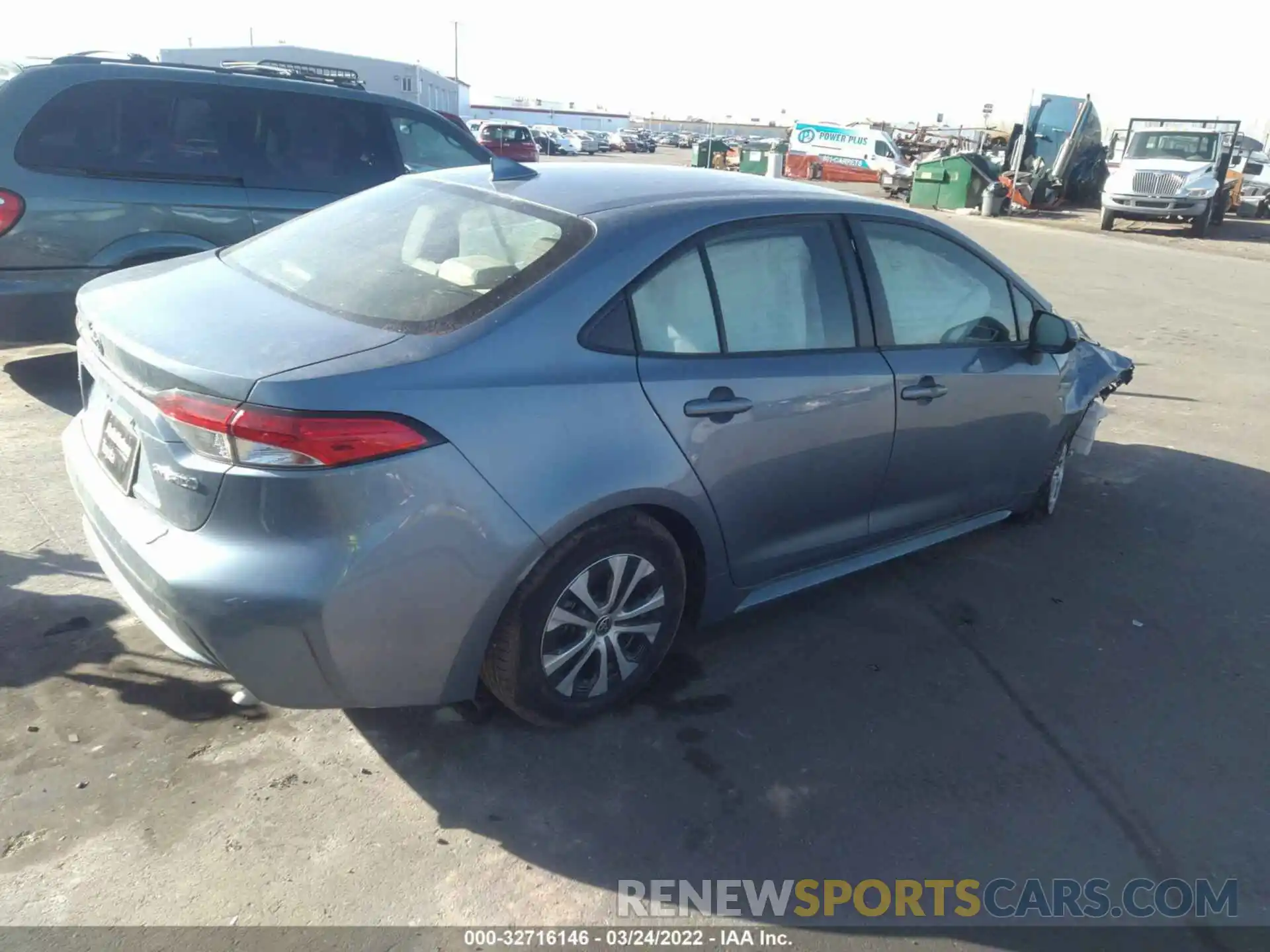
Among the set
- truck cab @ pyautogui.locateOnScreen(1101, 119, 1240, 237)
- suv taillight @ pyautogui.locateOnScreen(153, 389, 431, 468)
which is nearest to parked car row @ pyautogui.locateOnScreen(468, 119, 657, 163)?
truck cab @ pyautogui.locateOnScreen(1101, 119, 1240, 237)

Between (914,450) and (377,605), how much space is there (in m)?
2.29

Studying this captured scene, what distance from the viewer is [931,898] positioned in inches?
102

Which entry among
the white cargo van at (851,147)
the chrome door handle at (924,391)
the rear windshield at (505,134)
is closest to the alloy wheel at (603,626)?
the chrome door handle at (924,391)

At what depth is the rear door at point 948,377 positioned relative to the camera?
375 centimetres

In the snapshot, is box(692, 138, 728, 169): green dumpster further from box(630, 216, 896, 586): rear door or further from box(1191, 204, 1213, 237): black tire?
box(630, 216, 896, 586): rear door

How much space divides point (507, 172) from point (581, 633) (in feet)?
5.78

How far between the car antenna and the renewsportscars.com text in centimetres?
245

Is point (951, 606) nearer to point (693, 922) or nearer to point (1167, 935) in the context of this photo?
point (1167, 935)


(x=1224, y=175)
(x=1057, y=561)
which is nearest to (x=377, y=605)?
(x=1057, y=561)

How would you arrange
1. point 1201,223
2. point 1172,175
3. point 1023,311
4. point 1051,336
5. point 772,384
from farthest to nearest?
point 1201,223
point 1172,175
point 1023,311
point 1051,336
point 772,384

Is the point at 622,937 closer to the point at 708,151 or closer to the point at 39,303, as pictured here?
the point at 39,303

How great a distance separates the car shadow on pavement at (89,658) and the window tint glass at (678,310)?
1767 mm

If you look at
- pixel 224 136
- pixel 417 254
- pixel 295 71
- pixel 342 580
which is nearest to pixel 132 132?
pixel 224 136

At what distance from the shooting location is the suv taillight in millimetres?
2371
